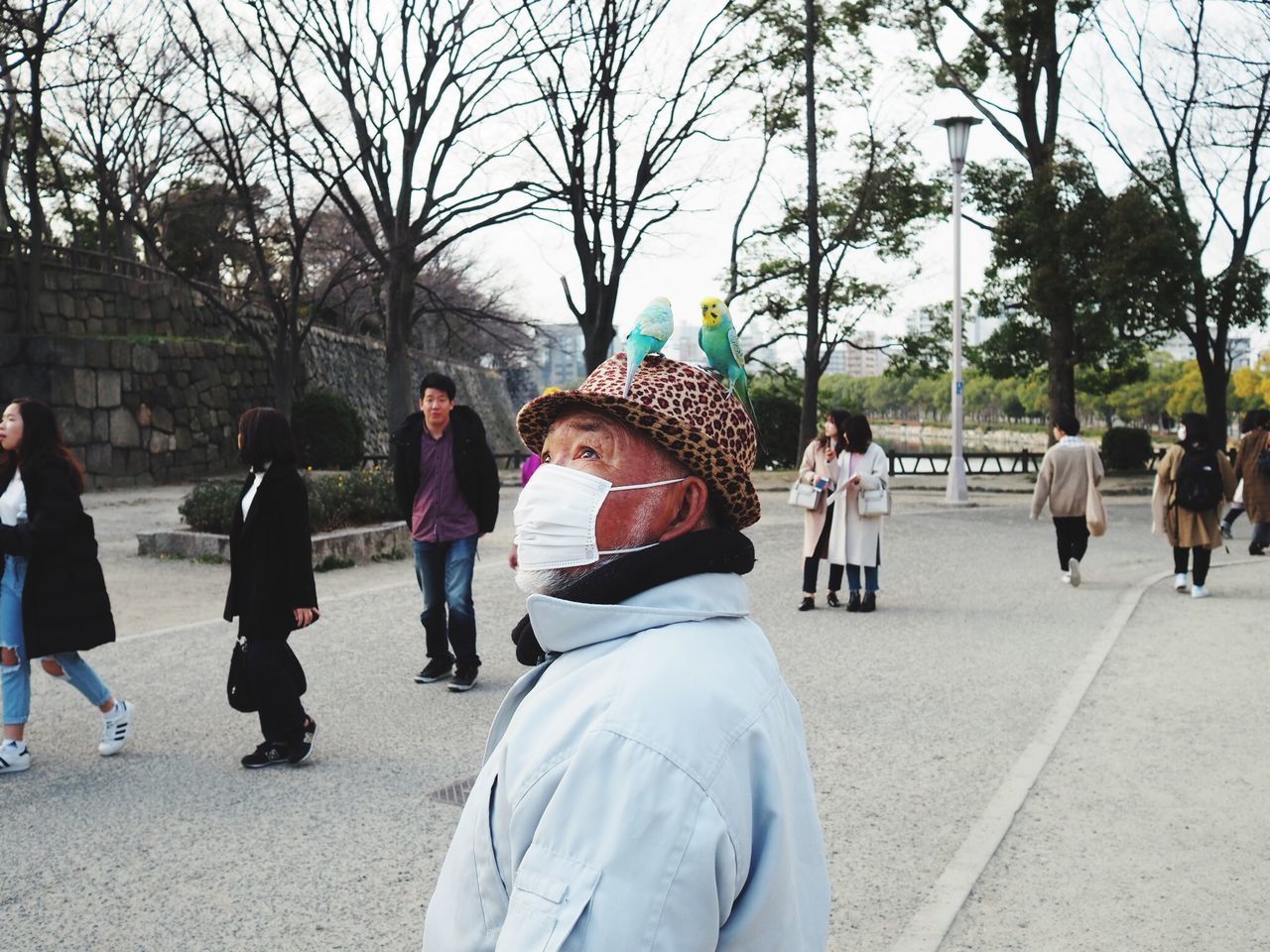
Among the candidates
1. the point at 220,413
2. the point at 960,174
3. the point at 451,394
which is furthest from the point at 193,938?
the point at 220,413

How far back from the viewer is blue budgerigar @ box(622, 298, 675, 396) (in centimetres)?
169

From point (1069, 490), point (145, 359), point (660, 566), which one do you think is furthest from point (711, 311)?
point (145, 359)

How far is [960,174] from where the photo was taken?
64.7 ft

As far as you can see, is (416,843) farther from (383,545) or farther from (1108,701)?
(383,545)

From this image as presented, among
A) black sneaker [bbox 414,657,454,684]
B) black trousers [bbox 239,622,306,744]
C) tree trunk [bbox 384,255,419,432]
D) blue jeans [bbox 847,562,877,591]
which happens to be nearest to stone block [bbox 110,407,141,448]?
tree trunk [bbox 384,255,419,432]

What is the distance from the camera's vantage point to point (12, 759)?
16.6 feet

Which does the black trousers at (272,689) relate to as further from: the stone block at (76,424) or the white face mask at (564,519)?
the stone block at (76,424)

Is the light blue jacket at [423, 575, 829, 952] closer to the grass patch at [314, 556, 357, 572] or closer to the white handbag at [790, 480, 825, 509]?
the white handbag at [790, 480, 825, 509]

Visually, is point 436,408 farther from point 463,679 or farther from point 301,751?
point 301,751

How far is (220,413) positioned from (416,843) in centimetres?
2218

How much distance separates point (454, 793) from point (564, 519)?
3.39 m

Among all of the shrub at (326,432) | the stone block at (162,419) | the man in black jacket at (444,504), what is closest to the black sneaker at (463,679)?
the man in black jacket at (444,504)

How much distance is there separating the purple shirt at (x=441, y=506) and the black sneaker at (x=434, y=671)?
71cm

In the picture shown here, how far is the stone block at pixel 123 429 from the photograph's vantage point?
21.5 meters
